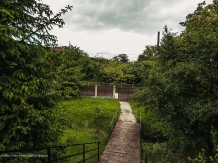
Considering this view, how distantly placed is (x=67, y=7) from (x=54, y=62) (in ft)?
5.08

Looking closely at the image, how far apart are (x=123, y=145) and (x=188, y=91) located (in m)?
4.47

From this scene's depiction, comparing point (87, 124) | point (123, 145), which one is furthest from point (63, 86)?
point (87, 124)

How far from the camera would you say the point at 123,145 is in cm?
924

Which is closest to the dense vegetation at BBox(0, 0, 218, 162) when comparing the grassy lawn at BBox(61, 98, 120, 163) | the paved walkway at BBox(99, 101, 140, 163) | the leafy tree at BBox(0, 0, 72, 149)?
the leafy tree at BBox(0, 0, 72, 149)

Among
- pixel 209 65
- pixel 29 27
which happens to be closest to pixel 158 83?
pixel 209 65

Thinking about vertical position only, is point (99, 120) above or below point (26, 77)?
below

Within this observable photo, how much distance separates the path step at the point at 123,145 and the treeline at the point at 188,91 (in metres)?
1.80

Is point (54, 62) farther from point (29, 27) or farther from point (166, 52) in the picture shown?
point (166, 52)

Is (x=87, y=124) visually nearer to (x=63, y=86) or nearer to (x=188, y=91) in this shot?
(x=63, y=86)

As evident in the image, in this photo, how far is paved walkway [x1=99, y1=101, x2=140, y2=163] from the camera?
7.84m

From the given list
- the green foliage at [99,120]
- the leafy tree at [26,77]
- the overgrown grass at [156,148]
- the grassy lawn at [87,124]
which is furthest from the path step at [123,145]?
the leafy tree at [26,77]

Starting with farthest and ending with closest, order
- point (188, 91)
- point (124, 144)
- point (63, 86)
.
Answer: point (124, 144), point (188, 91), point (63, 86)

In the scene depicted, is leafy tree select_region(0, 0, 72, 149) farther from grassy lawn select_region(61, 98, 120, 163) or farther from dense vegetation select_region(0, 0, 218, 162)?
grassy lawn select_region(61, 98, 120, 163)

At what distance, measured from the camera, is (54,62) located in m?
4.14
